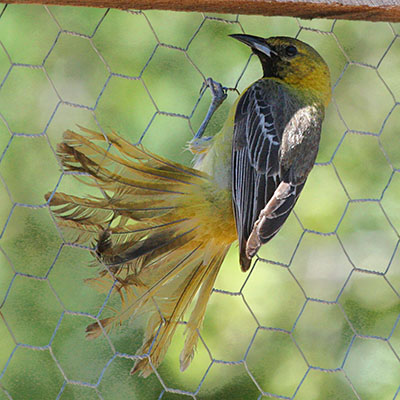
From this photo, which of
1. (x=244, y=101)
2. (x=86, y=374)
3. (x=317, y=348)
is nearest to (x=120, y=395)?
(x=86, y=374)

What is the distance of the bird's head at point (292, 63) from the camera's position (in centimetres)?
137

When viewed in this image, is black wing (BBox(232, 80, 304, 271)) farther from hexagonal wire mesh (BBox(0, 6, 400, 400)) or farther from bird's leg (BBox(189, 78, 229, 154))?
hexagonal wire mesh (BBox(0, 6, 400, 400))

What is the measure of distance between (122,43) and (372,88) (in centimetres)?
71

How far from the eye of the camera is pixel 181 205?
1.22 meters

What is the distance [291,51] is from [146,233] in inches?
18.9

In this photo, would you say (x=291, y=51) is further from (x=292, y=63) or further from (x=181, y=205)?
(x=181, y=205)

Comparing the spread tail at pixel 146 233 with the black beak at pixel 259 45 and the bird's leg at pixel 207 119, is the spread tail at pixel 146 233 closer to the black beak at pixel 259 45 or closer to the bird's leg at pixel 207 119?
the bird's leg at pixel 207 119

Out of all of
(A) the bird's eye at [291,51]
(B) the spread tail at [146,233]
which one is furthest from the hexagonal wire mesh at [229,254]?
(B) the spread tail at [146,233]

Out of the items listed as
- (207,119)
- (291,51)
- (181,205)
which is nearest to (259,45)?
(291,51)

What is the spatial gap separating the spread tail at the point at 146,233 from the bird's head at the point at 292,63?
0.95 feet

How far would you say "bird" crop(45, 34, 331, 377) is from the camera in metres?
1.15

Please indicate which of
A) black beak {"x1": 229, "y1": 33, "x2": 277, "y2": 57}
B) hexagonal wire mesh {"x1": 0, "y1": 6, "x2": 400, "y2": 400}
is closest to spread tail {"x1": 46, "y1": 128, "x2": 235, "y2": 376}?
black beak {"x1": 229, "y1": 33, "x2": 277, "y2": 57}

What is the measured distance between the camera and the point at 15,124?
1758mm

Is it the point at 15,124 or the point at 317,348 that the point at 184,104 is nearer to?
the point at 15,124
